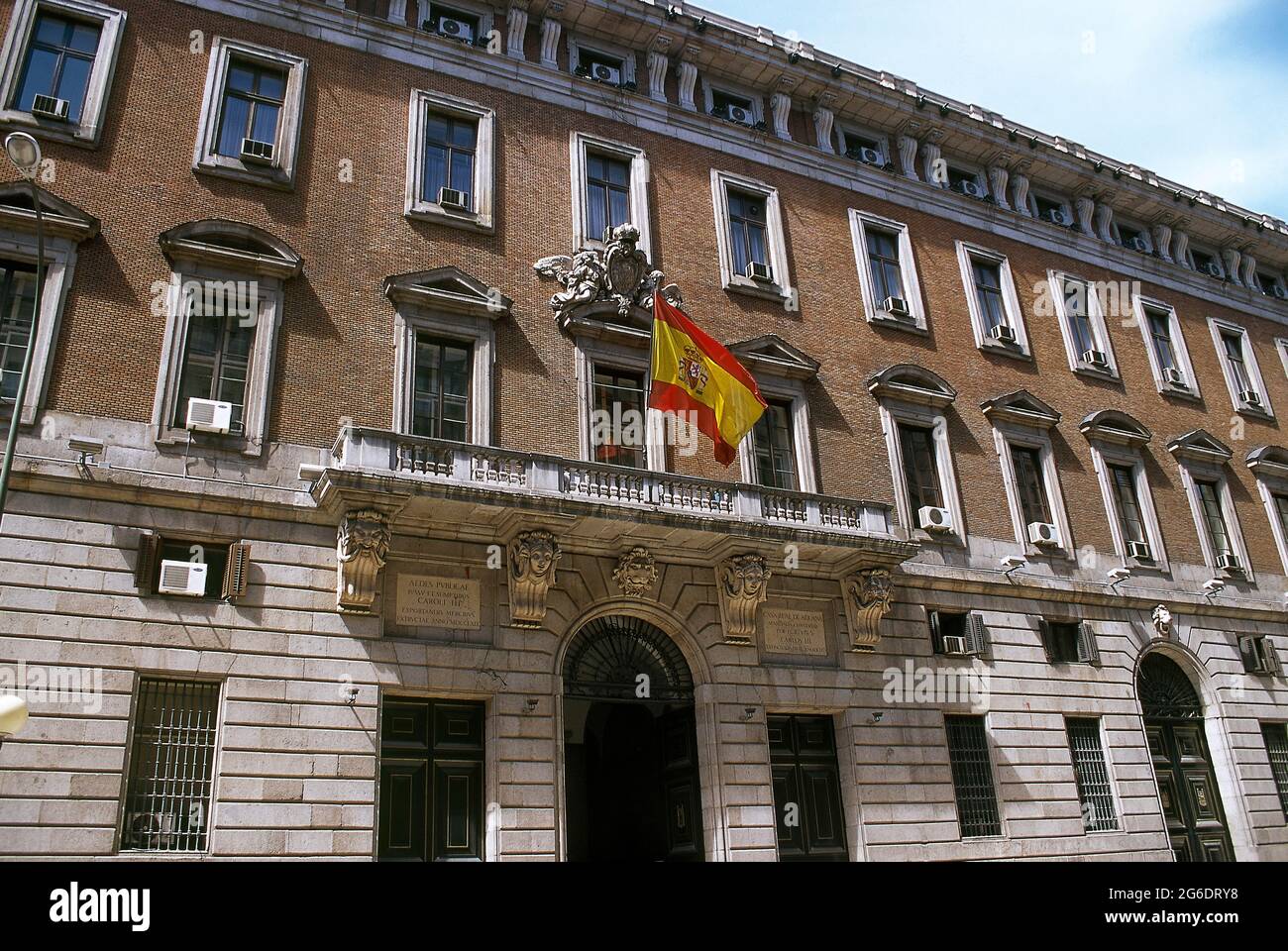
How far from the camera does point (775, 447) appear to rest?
2212cm

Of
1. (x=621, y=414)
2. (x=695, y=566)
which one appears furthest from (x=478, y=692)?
(x=621, y=414)

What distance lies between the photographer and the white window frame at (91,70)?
55.8 ft

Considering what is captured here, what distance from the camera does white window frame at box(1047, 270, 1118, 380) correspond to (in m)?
27.9

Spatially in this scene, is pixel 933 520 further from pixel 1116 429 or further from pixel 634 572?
pixel 634 572

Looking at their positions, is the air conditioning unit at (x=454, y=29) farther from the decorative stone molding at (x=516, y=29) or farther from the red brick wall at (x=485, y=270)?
the red brick wall at (x=485, y=270)

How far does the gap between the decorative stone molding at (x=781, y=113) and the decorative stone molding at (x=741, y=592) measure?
500 inches

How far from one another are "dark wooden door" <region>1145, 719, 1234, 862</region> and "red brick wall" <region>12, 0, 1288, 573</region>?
4.90 meters

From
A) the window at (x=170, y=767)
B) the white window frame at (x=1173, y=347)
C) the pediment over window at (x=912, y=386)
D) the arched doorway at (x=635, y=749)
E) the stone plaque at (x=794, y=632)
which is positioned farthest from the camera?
the white window frame at (x=1173, y=347)

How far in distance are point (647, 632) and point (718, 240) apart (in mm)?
9925

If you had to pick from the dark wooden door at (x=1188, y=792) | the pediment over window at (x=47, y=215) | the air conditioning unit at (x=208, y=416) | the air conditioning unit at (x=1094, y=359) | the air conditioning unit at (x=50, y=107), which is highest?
the air conditioning unit at (x=1094, y=359)

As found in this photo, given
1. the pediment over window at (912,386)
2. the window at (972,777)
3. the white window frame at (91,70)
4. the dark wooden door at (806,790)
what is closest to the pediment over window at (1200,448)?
the pediment over window at (912,386)

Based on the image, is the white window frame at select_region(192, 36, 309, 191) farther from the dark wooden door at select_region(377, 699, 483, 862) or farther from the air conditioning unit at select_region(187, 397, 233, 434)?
the dark wooden door at select_region(377, 699, 483, 862)

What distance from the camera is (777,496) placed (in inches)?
770

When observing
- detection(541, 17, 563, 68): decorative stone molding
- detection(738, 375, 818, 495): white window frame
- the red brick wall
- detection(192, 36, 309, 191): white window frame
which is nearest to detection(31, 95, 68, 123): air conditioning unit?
the red brick wall
